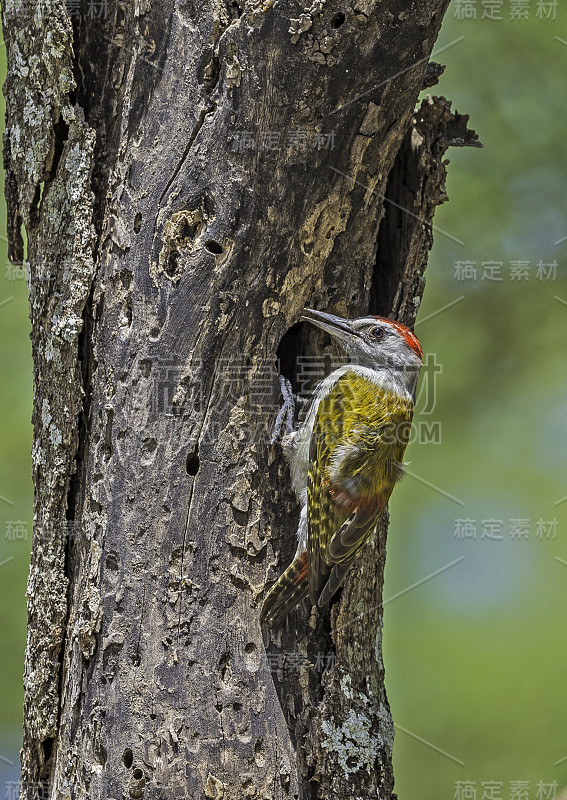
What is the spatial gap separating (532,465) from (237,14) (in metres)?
3.62

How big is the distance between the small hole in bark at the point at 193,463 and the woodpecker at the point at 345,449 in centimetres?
35

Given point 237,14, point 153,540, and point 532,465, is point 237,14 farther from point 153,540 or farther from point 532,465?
point 532,465

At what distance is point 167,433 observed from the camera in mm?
3314

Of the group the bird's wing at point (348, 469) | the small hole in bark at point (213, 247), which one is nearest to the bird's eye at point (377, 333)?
the bird's wing at point (348, 469)

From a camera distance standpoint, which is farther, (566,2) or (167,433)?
(566,2)

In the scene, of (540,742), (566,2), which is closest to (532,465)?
(540,742)

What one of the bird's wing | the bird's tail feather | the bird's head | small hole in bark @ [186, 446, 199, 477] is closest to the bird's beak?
the bird's head

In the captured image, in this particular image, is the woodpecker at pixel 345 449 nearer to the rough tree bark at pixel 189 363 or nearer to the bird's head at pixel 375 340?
the bird's head at pixel 375 340

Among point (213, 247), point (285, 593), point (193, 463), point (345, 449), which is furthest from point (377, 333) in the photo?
point (285, 593)

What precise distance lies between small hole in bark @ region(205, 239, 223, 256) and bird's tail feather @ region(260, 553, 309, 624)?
1.28m

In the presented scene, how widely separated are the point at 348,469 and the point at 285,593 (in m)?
0.72

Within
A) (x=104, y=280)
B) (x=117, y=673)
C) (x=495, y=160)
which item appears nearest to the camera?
(x=117, y=673)

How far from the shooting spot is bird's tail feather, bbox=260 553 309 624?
329 centimetres

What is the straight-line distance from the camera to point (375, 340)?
3.87 m
